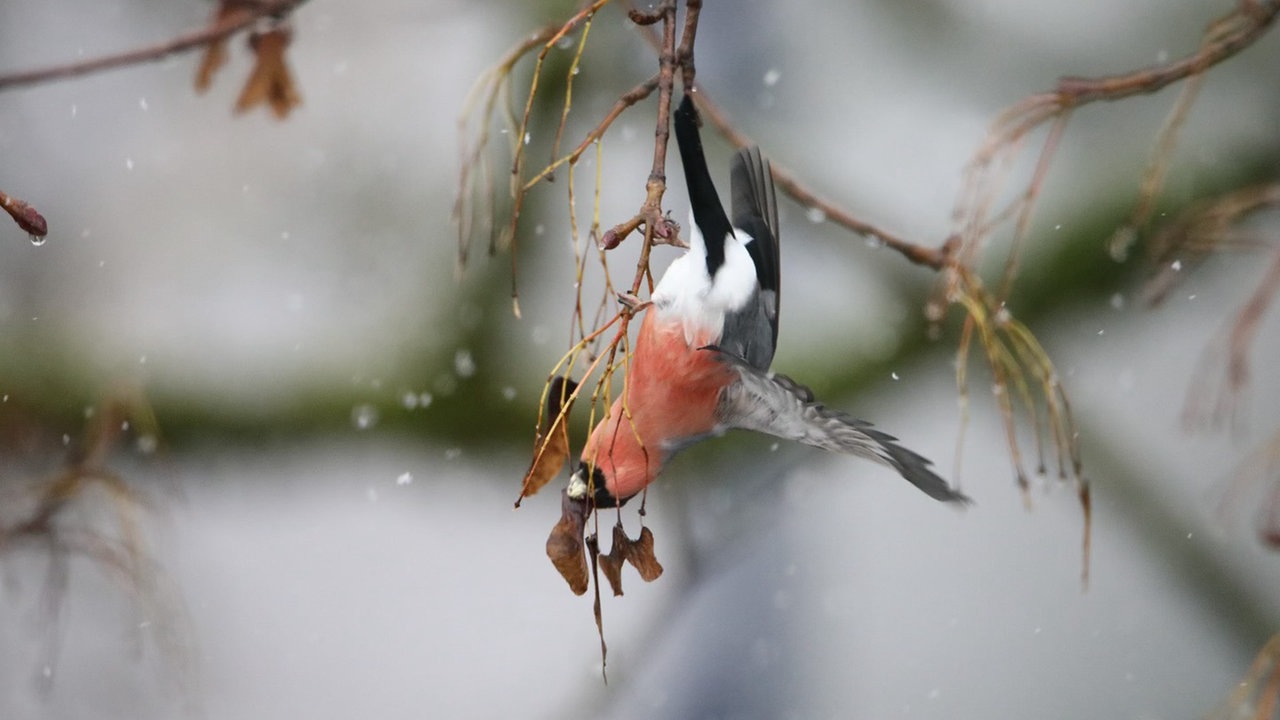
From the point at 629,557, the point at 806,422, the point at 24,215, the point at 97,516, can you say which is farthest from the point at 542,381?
the point at 24,215

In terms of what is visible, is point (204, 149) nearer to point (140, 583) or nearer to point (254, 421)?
point (254, 421)

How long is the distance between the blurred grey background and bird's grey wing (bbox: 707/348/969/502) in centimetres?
57

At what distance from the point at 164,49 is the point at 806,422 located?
17.2 inches

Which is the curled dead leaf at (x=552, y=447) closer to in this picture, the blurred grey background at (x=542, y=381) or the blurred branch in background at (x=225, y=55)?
the blurred branch in background at (x=225, y=55)

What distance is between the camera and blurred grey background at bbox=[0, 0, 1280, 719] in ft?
4.82

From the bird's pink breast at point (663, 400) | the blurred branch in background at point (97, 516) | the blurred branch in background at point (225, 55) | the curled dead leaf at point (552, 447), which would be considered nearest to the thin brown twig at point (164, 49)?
the blurred branch in background at point (225, 55)

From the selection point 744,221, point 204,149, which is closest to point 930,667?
point 744,221

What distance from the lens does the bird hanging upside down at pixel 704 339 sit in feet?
2.62

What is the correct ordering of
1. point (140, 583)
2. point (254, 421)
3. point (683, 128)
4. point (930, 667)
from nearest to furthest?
point (683, 128)
point (140, 583)
point (254, 421)
point (930, 667)

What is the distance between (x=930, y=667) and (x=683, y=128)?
1629 mm

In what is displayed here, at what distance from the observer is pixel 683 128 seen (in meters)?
0.78

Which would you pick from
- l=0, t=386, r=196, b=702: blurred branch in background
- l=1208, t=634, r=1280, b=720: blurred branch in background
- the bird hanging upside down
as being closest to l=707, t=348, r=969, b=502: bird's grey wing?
the bird hanging upside down

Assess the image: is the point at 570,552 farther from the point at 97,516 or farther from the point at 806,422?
the point at 97,516

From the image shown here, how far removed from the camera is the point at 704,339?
2.93 feet
